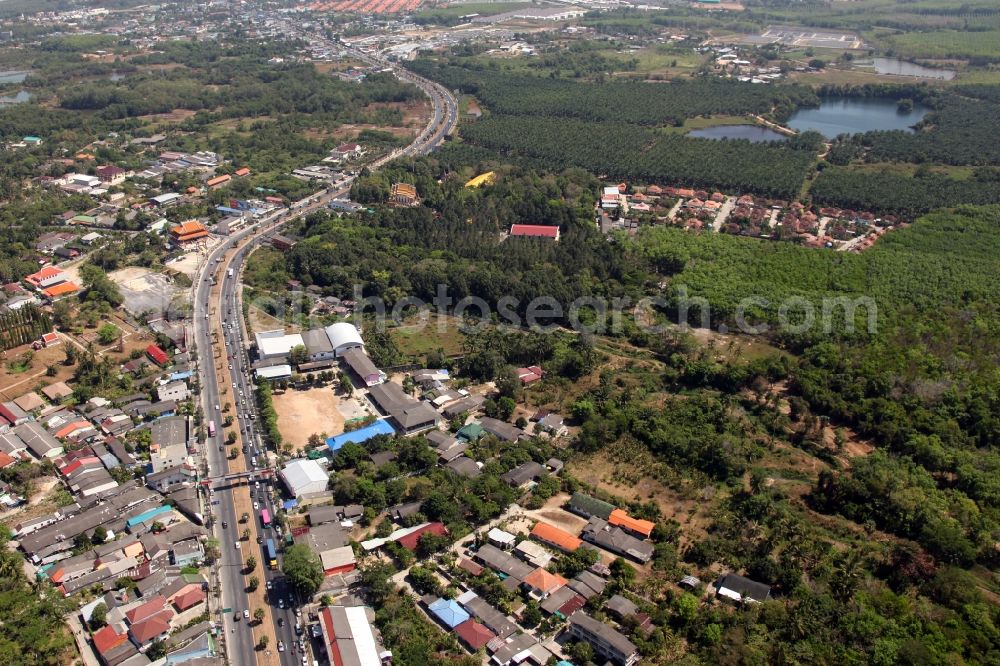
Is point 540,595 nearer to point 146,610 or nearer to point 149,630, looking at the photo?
point 149,630

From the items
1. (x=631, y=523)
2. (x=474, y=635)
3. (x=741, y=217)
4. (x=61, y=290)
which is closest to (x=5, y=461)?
(x=61, y=290)

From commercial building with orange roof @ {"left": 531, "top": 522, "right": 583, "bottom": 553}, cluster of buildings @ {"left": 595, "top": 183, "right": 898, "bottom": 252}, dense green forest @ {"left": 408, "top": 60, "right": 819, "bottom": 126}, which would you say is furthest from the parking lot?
commercial building with orange roof @ {"left": 531, "top": 522, "right": 583, "bottom": 553}

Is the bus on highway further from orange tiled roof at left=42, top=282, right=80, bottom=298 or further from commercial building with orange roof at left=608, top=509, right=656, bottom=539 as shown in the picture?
orange tiled roof at left=42, top=282, right=80, bottom=298

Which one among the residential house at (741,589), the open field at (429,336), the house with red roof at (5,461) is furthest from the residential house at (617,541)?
the house with red roof at (5,461)

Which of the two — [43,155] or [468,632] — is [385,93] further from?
[468,632]

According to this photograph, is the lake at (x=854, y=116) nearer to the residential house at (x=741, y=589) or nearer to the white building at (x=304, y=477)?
the residential house at (x=741, y=589)

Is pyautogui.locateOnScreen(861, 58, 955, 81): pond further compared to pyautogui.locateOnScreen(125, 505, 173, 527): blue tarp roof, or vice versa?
pyautogui.locateOnScreen(861, 58, 955, 81): pond
